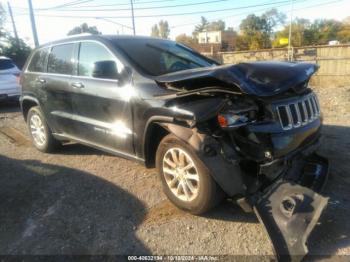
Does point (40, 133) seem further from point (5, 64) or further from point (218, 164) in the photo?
point (5, 64)

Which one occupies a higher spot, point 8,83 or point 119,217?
point 8,83

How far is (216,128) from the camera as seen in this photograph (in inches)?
120

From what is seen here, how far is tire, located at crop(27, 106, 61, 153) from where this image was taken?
5645 mm

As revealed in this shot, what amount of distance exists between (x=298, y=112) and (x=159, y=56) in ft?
6.46

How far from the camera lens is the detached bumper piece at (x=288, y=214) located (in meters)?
2.65

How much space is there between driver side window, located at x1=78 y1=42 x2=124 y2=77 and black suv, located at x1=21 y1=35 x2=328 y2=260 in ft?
0.05

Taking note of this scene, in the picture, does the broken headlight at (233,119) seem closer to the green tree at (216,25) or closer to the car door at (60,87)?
the car door at (60,87)

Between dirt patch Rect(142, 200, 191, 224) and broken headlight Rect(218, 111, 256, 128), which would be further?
dirt patch Rect(142, 200, 191, 224)

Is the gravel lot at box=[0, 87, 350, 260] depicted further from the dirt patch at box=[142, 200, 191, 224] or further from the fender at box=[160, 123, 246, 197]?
the fender at box=[160, 123, 246, 197]

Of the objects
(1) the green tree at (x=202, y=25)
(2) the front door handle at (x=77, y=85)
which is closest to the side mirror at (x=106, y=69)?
(2) the front door handle at (x=77, y=85)

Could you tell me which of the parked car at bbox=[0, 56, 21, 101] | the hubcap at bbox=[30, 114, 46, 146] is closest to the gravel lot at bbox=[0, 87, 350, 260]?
the hubcap at bbox=[30, 114, 46, 146]

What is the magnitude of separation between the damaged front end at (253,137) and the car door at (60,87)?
2.29 meters

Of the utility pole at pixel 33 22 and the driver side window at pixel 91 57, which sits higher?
the utility pole at pixel 33 22

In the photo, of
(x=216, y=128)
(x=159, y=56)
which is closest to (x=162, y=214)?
(x=216, y=128)
